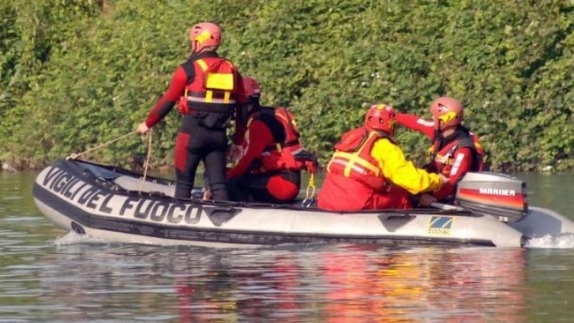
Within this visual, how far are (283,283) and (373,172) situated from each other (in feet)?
7.13

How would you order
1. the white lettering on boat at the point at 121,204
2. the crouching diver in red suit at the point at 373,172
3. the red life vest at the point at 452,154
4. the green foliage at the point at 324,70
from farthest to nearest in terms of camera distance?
the green foliage at the point at 324,70 → the red life vest at the point at 452,154 → the white lettering on boat at the point at 121,204 → the crouching diver in red suit at the point at 373,172

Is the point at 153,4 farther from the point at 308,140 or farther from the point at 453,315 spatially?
the point at 453,315

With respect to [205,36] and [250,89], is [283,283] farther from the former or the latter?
[250,89]

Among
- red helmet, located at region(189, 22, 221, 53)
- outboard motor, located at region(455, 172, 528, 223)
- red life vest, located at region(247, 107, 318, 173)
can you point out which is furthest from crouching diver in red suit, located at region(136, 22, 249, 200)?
outboard motor, located at region(455, 172, 528, 223)

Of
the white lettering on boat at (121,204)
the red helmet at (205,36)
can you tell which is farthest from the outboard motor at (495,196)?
the red helmet at (205,36)

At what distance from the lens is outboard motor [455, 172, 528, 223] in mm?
14523

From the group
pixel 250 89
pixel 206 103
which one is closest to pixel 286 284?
pixel 206 103

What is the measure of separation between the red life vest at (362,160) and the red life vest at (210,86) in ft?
3.38

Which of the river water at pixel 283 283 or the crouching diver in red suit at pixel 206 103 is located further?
the crouching diver in red suit at pixel 206 103

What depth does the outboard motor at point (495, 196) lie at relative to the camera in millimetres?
14523

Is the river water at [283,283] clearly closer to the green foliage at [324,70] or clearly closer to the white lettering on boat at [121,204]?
the white lettering on boat at [121,204]

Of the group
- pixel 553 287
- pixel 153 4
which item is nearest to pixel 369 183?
pixel 553 287

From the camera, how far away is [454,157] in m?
15.0

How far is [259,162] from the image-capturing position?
1544cm
